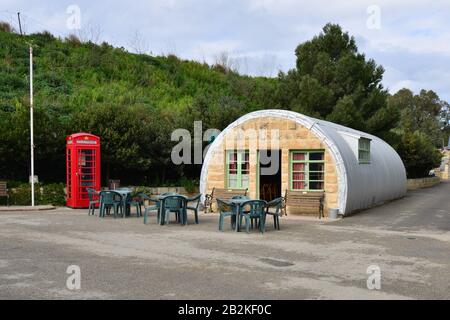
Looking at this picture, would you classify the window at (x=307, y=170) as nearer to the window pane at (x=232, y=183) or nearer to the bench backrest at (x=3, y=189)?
the window pane at (x=232, y=183)

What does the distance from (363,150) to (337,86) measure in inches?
526

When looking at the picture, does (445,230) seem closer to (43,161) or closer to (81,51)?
(43,161)

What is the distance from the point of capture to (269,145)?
17.8 metres

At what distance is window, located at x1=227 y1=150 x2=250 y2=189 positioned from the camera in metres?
18.4

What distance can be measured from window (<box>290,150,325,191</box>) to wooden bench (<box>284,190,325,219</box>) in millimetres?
381

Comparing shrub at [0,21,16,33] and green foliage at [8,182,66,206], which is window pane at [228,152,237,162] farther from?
shrub at [0,21,16,33]

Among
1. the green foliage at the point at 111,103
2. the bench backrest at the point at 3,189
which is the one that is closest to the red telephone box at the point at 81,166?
the green foliage at the point at 111,103

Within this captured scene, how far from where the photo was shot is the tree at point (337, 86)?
30.1 meters

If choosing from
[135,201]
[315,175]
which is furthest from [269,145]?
[135,201]

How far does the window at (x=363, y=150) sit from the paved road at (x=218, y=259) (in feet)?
13.8

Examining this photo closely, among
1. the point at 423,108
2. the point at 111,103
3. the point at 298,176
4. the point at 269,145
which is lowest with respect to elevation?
the point at 298,176

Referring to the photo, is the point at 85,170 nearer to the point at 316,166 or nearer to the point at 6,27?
the point at 316,166

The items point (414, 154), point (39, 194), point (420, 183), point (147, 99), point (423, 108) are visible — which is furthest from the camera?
point (423, 108)

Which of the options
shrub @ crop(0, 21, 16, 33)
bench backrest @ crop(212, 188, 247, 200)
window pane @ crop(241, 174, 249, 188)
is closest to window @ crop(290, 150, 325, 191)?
window pane @ crop(241, 174, 249, 188)
